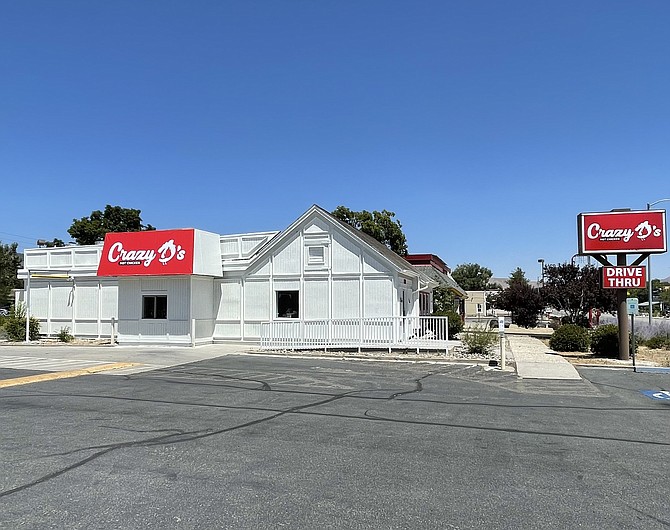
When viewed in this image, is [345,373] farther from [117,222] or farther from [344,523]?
[117,222]

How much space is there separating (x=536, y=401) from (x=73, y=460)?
8.68 m

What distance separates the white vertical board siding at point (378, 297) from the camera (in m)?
23.1

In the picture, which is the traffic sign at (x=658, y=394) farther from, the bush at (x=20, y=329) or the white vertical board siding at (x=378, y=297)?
the bush at (x=20, y=329)

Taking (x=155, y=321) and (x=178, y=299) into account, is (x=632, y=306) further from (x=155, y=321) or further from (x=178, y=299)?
(x=155, y=321)

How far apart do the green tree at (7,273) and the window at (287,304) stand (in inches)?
1667

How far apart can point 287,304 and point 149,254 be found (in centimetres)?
646

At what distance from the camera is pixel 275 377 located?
14.8 meters

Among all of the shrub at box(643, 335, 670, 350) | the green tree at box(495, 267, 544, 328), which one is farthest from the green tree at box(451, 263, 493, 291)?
the shrub at box(643, 335, 670, 350)

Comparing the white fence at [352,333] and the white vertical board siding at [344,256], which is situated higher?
the white vertical board siding at [344,256]

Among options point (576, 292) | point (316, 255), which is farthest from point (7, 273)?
point (576, 292)

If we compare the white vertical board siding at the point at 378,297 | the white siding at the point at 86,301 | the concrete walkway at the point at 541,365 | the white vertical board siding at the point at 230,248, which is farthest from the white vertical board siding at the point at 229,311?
the concrete walkway at the point at 541,365

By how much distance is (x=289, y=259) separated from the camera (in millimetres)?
24969

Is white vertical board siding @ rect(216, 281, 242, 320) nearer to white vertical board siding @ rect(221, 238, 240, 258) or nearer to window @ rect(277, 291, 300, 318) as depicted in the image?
white vertical board siding @ rect(221, 238, 240, 258)

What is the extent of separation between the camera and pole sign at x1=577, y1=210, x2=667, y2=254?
20.0 m
